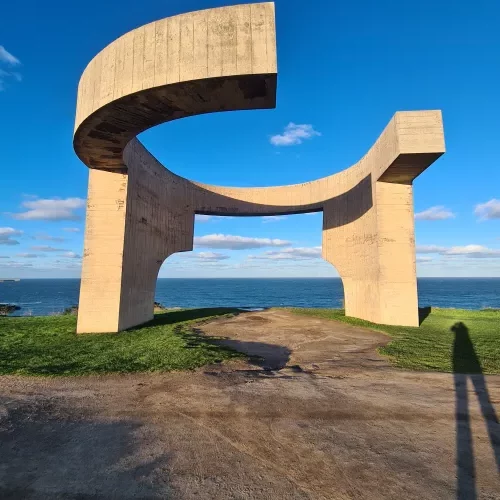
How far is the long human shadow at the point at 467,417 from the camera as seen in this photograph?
3.64 m

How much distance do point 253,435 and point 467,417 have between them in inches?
143

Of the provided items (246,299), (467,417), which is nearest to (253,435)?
(467,417)

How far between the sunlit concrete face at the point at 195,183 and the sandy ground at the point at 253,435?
6863 millimetres

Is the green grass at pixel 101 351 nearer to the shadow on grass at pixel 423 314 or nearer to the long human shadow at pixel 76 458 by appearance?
the long human shadow at pixel 76 458

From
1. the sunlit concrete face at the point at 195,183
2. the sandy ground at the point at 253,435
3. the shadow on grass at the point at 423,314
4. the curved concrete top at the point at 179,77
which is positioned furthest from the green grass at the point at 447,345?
the curved concrete top at the point at 179,77

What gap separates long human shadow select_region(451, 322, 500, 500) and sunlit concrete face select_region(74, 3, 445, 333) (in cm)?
648

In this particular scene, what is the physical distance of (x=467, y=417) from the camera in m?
5.31

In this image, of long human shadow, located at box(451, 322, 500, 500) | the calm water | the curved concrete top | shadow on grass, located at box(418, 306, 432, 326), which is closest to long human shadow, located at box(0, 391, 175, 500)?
long human shadow, located at box(451, 322, 500, 500)

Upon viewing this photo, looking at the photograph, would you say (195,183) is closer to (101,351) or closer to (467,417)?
(101,351)

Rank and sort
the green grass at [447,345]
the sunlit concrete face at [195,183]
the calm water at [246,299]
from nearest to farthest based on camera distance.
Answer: the sunlit concrete face at [195,183]
the green grass at [447,345]
the calm water at [246,299]

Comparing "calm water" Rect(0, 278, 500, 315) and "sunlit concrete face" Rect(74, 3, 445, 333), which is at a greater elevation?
"sunlit concrete face" Rect(74, 3, 445, 333)

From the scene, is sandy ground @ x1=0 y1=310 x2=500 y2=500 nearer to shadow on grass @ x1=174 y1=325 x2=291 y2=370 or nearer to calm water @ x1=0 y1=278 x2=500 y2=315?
shadow on grass @ x1=174 y1=325 x2=291 y2=370

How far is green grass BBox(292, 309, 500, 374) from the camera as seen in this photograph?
8.38m

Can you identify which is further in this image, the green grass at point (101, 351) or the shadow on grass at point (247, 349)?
the shadow on grass at point (247, 349)
